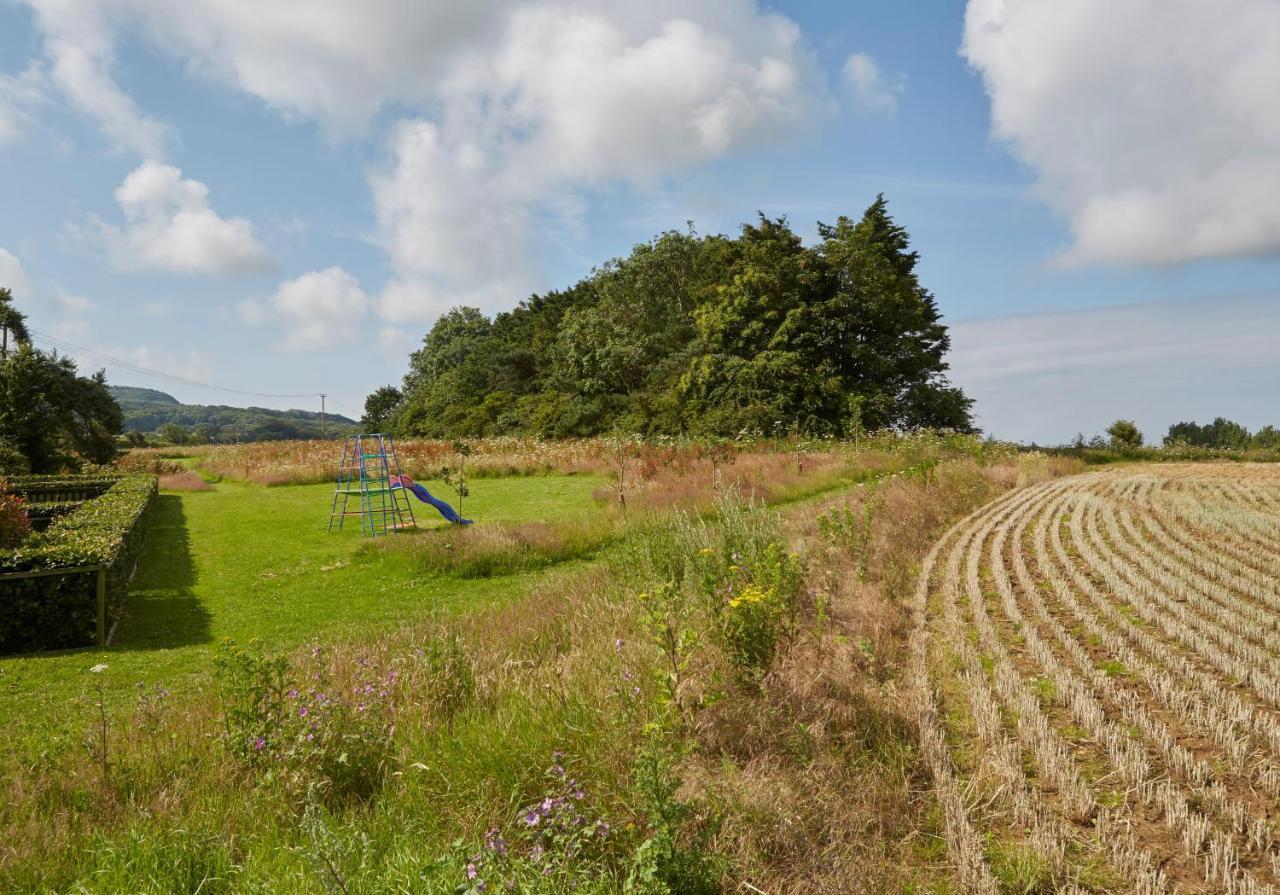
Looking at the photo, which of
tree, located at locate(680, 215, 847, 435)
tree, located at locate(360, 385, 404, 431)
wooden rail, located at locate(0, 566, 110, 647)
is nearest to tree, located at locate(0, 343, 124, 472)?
wooden rail, located at locate(0, 566, 110, 647)

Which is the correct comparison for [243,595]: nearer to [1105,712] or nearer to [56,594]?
[56,594]

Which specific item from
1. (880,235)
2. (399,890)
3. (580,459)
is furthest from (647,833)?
(880,235)

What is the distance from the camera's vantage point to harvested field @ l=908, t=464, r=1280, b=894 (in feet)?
10.1

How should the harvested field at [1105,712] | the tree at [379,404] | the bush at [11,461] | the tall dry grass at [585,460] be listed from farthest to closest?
the tree at [379,404] < the bush at [11,461] < the tall dry grass at [585,460] < the harvested field at [1105,712]

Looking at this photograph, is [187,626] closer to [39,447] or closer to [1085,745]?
[1085,745]

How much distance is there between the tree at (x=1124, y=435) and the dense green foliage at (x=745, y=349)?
237 inches

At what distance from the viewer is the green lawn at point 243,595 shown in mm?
6508

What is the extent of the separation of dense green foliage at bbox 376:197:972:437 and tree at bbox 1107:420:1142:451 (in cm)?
601

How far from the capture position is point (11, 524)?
32.1ft

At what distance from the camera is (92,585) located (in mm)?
7617

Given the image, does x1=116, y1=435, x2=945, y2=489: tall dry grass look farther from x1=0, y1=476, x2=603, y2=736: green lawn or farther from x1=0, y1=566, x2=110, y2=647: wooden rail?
x1=0, y1=566, x2=110, y2=647: wooden rail

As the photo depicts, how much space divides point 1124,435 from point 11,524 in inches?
1423

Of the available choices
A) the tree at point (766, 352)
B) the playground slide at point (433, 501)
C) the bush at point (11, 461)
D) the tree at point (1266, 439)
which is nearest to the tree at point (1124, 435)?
the tree at point (1266, 439)

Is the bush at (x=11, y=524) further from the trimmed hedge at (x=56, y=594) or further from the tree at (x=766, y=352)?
the tree at (x=766, y=352)
